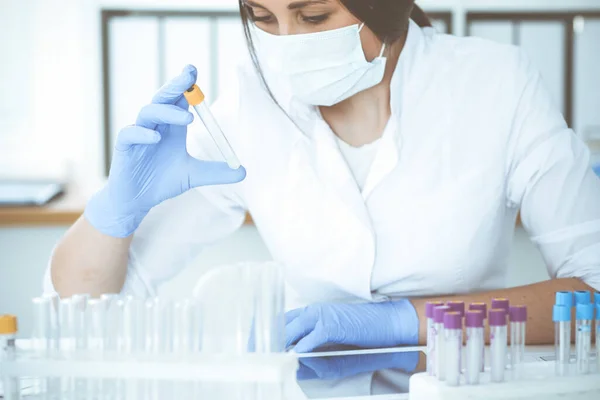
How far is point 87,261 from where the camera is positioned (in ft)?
5.41

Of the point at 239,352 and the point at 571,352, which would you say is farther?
the point at 571,352

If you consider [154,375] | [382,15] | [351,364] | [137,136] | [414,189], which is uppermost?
[382,15]

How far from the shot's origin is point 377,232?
1709mm

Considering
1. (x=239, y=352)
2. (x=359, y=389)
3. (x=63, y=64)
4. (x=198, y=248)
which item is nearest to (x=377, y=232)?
(x=198, y=248)

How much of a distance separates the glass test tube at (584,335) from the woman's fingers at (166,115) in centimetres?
76

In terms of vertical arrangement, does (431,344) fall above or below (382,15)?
below

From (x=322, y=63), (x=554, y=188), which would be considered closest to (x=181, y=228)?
(x=322, y=63)

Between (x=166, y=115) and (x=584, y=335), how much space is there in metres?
0.83

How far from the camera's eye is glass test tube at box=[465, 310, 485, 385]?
105cm

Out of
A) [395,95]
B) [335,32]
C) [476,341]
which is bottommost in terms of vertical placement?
[476,341]

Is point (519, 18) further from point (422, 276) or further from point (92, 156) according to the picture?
point (422, 276)

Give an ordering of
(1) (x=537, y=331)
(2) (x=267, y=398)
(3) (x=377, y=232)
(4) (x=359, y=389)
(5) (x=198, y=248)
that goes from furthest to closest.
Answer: (5) (x=198, y=248)
(3) (x=377, y=232)
(1) (x=537, y=331)
(4) (x=359, y=389)
(2) (x=267, y=398)

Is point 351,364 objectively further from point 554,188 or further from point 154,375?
point 554,188

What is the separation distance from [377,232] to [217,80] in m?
2.64
